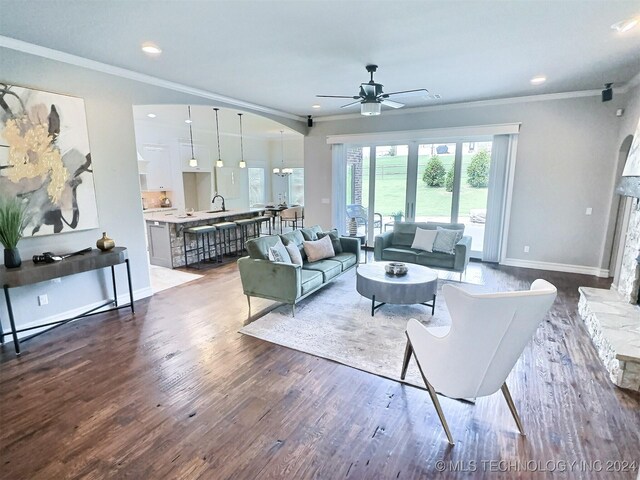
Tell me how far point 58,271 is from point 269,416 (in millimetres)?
2640

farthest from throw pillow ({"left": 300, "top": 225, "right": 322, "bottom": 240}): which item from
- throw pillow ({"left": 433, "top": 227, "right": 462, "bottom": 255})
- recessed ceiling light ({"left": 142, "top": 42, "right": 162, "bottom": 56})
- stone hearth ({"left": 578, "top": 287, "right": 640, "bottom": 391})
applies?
stone hearth ({"left": 578, "top": 287, "right": 640, "bottom": 391})

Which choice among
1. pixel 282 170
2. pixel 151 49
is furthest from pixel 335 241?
pixel 282 170

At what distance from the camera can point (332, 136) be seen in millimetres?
7199

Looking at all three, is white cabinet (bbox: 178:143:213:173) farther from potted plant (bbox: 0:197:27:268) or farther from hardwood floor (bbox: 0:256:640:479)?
hardwood floor (bbox: 0:256:640:479)

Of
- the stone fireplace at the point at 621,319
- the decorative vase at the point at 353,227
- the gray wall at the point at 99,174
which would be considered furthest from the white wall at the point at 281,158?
the stone fireplace at the point at 621,319

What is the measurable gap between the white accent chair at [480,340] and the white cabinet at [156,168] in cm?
869

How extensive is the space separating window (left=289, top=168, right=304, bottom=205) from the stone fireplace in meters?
9.74

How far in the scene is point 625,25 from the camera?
9.01 ft

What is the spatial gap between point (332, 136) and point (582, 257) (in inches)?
201

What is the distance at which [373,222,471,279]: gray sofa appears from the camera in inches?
196

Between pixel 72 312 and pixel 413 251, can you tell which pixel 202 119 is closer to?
pixel 72 312

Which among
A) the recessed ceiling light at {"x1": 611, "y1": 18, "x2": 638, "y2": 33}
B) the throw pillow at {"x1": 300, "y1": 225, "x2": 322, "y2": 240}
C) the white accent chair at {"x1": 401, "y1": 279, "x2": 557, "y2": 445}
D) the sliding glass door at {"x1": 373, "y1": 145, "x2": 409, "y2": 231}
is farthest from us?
the sliding glass door at {"x1": 373, "y1": 145, "x2": 409, "y2": 231}

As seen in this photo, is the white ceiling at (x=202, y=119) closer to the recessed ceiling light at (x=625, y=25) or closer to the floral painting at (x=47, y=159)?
the floral painting at (x=47, y=159)

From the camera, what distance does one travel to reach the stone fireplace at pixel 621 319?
2586 mm
